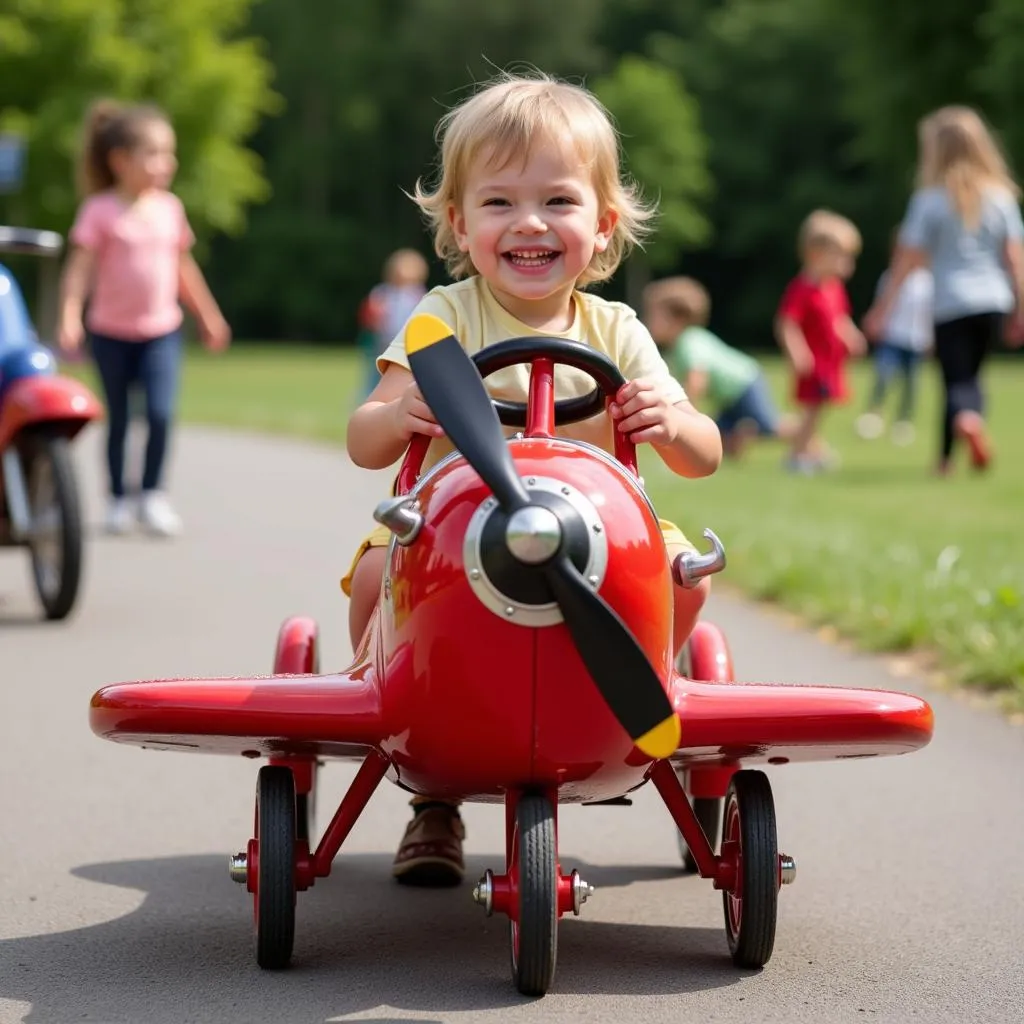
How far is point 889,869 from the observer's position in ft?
15.5

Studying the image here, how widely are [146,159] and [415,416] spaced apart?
7.19m

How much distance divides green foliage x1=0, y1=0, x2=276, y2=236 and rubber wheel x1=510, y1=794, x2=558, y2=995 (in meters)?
46.0

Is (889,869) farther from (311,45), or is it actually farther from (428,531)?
(311,45)

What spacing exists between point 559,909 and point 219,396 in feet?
82.8

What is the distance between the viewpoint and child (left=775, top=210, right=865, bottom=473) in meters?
15.1

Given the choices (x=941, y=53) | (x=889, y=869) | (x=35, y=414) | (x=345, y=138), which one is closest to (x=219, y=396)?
(x=35, y=414)

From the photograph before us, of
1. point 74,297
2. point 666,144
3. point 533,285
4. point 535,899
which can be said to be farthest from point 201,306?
point 666,144

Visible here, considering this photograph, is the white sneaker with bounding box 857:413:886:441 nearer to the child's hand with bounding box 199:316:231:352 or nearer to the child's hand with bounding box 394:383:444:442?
the child's hand with bounding box 199:316:231:352

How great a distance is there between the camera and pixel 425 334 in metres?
3.63

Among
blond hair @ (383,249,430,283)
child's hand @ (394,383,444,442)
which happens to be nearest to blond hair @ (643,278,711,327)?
blond hair @ (383,249,430,283)

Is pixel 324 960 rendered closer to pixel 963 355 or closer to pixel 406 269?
pixel 963 355

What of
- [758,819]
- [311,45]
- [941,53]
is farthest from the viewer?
[311,45]

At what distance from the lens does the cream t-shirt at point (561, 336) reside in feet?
13.4

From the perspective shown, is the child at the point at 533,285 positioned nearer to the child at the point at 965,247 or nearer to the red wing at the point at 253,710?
the red wing at the point at 253,710
